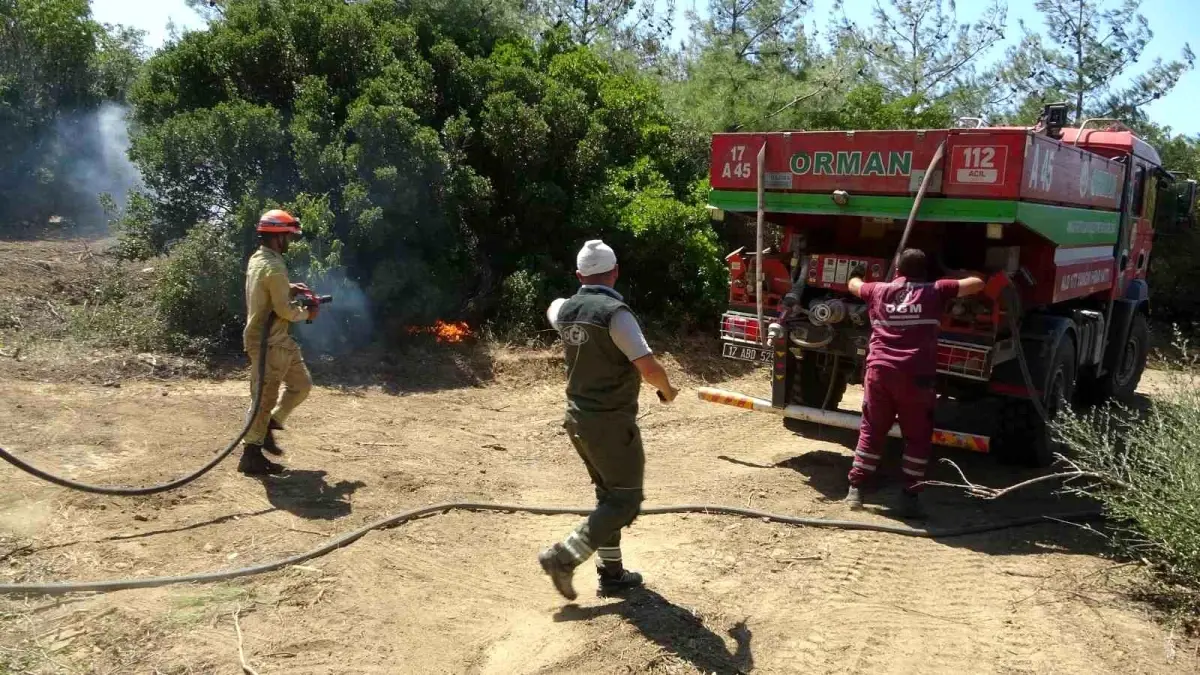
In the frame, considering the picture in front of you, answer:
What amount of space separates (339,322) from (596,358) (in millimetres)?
6080

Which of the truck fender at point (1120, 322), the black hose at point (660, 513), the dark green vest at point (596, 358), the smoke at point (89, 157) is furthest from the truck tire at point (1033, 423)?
the smoke at point (89, 157)

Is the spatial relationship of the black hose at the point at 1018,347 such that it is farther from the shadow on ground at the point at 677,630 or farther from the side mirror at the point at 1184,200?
the side mirror at the point at 1184,200

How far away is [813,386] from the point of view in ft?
25.4

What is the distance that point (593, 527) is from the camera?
4422 mm

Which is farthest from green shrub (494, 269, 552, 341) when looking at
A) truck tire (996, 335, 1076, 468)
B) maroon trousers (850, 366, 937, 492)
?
truck tire (996, 335, 1076, 468)

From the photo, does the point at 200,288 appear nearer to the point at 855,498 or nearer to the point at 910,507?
the point at 855,498

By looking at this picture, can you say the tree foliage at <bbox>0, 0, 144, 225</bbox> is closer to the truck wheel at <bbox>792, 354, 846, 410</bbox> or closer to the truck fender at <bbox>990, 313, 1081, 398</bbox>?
the truck wheel at <bbox>792, 354, 846, 410</bbox>

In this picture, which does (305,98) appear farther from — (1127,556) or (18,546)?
(1127,556)

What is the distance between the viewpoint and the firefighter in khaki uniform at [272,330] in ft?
20.1

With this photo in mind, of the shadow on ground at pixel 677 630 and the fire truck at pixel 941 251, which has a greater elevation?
the fire truck at pixel 941 251

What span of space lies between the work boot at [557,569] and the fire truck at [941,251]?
3.08m

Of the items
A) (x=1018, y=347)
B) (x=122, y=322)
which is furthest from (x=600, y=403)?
(x=122, y=322)

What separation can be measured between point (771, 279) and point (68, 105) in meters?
17.8

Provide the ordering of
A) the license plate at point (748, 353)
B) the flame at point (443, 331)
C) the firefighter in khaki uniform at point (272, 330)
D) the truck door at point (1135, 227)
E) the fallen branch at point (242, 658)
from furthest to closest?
1. the flame at point (443, 331)
2. the truck door at point (1135, 227)
3. the license plate at point (748, 353)
4. the firefighter in khaki uniform at point (272, 330)
5. the fallen branch at point (242, 658)
